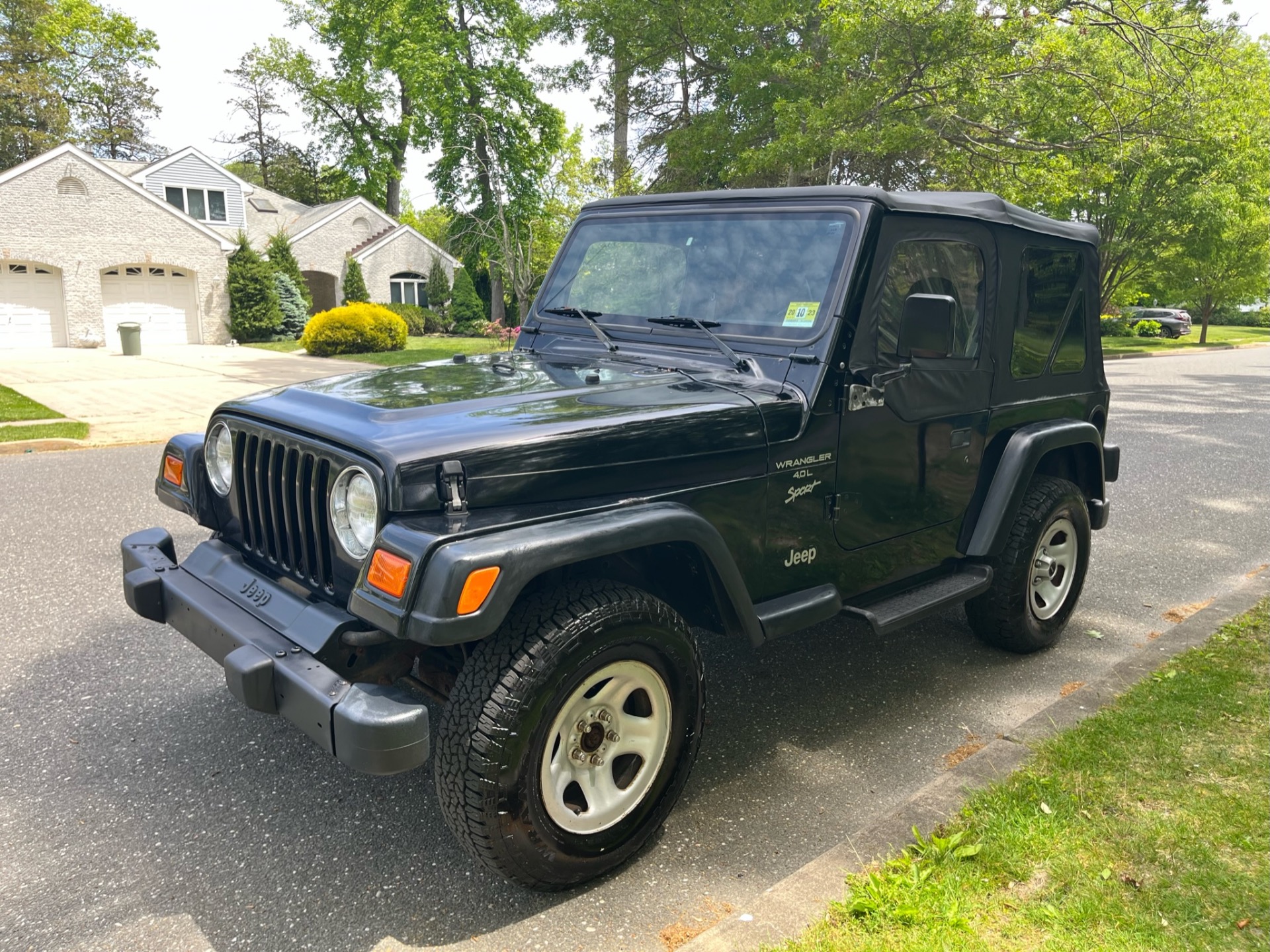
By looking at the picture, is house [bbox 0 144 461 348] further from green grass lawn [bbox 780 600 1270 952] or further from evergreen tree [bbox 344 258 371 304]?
green grass lawn [bbox 780 600 1270 952]

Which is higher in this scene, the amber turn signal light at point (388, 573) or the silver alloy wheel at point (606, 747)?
the amber turn signal light at point (388, 573)

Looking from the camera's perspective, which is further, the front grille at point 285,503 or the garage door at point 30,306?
the garage door at point 30,306

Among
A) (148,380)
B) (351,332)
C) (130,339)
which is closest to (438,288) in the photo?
(130,339)

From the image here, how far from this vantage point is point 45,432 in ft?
33.1

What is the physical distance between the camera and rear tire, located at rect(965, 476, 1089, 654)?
13.9ft

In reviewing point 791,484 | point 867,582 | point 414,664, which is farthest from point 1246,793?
point 414,664

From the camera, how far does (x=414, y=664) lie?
117 inches

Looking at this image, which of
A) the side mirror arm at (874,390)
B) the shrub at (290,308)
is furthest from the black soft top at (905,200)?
the shrub at (290,308)

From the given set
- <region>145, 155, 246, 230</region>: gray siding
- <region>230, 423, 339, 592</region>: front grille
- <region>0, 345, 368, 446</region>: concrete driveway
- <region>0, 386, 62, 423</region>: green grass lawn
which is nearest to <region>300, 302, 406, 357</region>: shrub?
<region>0, 345, 368, 446</region>: concrete driveway

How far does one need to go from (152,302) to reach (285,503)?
29.9 metres

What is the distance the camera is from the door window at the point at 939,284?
3490mm

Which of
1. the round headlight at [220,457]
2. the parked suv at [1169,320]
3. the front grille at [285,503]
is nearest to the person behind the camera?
the front grille at [285,503]

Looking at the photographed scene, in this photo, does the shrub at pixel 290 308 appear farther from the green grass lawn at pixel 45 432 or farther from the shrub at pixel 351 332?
the green grass lawn at pixel 45 432

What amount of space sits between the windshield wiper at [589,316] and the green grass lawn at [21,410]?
931cm
